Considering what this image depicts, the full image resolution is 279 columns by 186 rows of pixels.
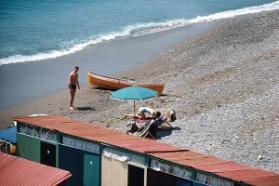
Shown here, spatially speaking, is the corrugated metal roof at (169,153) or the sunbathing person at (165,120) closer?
the corrugated metal roof at (169,153)

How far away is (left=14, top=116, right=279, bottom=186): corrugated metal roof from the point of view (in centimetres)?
1224

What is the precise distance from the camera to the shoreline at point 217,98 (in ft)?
54.7

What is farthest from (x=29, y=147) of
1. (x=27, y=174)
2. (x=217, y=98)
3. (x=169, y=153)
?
(x=217, y=98)

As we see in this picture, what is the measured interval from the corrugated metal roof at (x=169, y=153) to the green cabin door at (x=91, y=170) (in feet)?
1.44

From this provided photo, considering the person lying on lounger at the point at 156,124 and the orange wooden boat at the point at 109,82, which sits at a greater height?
the orange wooden boat at the point at 109,82

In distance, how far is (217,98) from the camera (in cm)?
2081

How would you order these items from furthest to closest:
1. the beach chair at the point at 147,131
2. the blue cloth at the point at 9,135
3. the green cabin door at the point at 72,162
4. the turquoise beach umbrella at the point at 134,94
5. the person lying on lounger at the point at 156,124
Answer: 1. the turquoise beach umbrella at the point at 134,94
2. the person lying on lounger at the point at 156,124
3. the beach chair at the point at 147,131
4. the blue cloth at the point at 9,135
5. the green cabin door at the point at 72,162

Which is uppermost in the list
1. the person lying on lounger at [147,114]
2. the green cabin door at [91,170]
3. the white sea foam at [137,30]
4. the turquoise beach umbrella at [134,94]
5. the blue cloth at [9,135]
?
the white sea foam at [137,30]

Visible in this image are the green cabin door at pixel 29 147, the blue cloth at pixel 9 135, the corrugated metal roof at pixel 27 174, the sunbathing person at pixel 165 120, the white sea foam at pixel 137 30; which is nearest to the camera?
the corrugated metal roof at pixel 27 174

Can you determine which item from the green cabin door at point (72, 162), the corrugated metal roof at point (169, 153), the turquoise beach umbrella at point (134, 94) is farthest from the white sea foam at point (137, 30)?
the green cabin door at point (72, 162)

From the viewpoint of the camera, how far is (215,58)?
28094mm

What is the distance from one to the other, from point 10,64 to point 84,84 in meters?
6.44

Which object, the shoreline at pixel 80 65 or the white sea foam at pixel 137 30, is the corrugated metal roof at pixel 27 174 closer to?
the shoreline at pixel 80 65

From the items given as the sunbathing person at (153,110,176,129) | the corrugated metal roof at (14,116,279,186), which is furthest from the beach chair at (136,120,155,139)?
the corrugated metal roof at (14,116,279,186)
